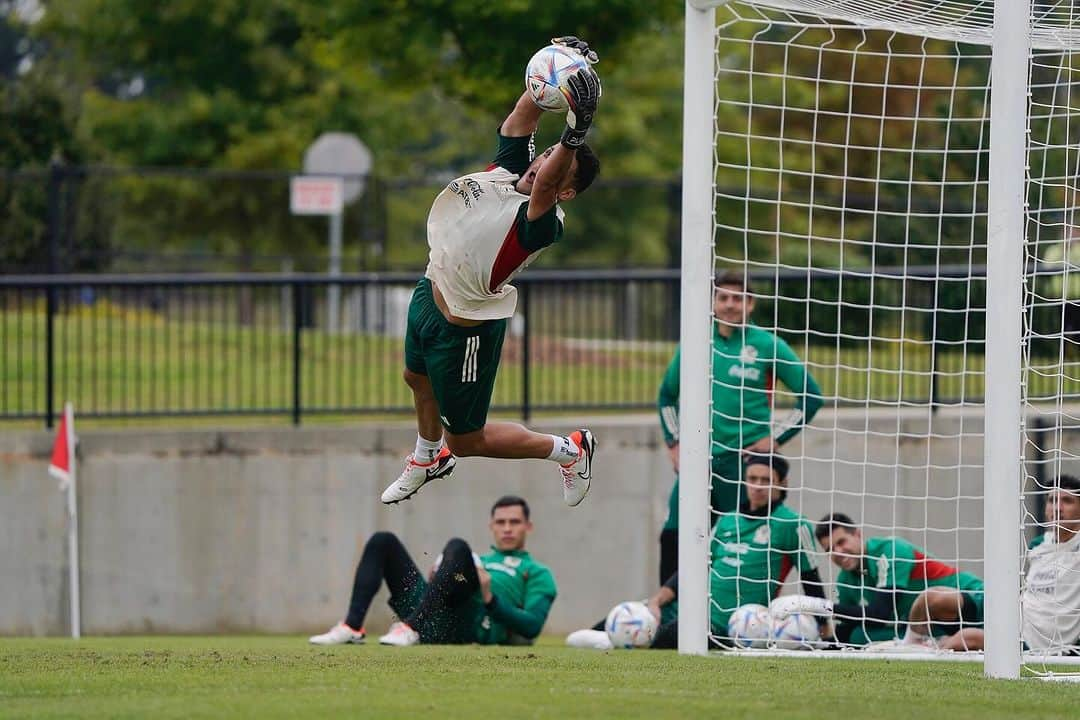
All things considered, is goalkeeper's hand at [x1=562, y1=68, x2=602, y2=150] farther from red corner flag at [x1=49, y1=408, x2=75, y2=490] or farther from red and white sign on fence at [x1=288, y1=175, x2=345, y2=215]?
red and white sign on fence at [x1=288, y1=175, x2=345, y2=215]

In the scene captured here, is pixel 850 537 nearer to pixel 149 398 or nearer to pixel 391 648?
pixel 391 648

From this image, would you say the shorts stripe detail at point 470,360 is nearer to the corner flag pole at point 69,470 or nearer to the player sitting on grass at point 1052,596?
the player sitting on grass at point 1052,596

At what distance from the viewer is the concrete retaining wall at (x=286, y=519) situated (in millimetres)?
13367

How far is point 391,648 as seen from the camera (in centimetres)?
907

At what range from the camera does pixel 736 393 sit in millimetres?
10516

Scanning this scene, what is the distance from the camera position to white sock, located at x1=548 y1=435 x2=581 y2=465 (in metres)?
8.45

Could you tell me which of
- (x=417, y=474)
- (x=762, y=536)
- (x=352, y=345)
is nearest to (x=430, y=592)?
(x=417, y=474)

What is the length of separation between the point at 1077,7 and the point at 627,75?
2158 cm

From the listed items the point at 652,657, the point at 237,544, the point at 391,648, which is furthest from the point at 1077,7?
the point at 237,544

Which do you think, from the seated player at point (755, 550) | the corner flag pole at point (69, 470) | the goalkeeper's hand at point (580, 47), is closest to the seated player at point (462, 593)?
the seated player at point (755, 550)

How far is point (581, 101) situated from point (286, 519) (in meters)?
7.47

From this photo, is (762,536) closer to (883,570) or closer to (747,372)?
(883,570)

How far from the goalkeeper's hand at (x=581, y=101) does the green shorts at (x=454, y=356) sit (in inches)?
48.4

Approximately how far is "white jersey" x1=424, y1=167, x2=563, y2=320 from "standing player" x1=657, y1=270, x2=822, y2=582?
285 cm
